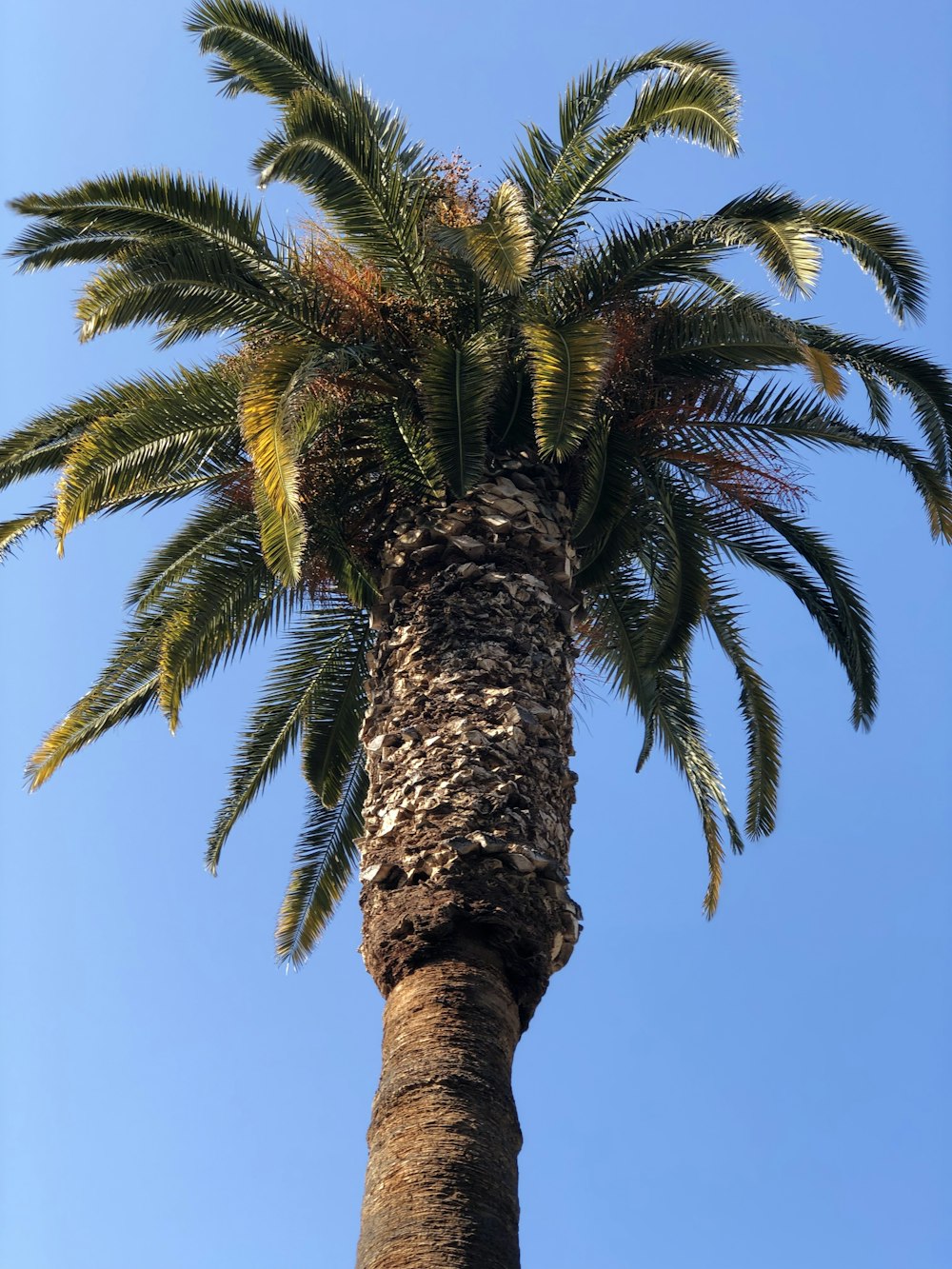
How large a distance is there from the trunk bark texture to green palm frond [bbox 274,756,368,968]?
Answer: 9.76 feet

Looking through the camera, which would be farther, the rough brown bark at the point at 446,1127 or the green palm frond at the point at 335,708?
the green palm frond at the point at 335,708

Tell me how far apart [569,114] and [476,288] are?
162 cm

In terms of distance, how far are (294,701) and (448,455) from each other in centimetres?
326

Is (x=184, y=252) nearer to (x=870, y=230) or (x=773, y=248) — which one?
(x=773, y=248)

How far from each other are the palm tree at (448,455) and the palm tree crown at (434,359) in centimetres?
2

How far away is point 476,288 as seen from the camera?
11.2m

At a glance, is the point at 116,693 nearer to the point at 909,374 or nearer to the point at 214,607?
the point at 214,607

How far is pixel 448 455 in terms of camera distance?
34.8 feet

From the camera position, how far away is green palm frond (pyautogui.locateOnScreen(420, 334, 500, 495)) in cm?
1050

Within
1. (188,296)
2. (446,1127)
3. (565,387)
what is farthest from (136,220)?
(446,1127)

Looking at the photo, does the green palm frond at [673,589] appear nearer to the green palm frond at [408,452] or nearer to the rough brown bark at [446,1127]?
the green palm frond at [408,452]

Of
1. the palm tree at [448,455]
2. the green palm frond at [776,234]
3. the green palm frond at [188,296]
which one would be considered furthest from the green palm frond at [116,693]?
the green palm frond at [776,234]

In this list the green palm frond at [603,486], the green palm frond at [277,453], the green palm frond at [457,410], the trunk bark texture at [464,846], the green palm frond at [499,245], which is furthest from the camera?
the green palm frond at [603,486]

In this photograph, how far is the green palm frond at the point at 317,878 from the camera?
13414 mm
